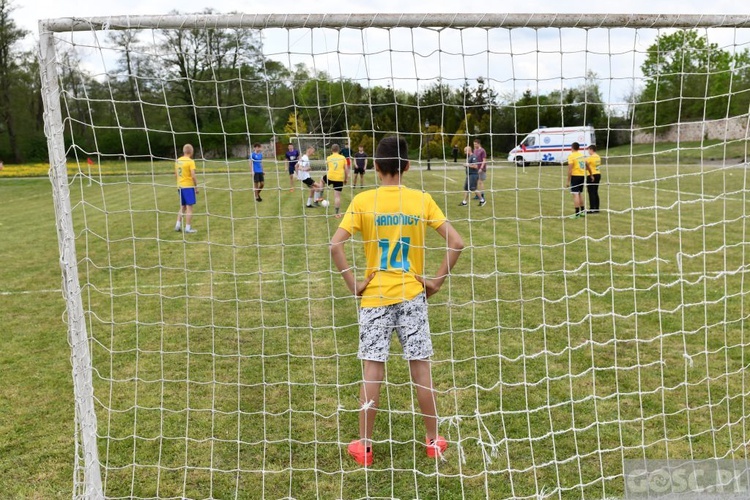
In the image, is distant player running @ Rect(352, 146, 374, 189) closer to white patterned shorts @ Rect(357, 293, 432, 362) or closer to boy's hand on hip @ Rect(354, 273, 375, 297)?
boy's hand on hip @ Rect(354, 273, 375, 297)

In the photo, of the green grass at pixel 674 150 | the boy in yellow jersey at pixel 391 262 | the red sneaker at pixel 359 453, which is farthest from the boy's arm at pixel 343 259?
the green grass at pixel 674 150

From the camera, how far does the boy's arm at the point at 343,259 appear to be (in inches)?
133

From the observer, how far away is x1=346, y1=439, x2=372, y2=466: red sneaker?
3643 millimetres

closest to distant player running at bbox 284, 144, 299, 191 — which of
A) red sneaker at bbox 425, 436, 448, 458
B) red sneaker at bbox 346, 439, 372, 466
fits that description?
red sneaker at bbox 346, 439, 372, 466

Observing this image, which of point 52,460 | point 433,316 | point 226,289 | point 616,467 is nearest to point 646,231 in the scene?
point 433,316

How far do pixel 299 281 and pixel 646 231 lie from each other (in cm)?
759

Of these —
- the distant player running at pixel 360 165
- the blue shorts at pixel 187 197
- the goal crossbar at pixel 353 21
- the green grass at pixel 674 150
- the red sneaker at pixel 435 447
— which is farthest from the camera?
the blue shorts at pixel 187 197

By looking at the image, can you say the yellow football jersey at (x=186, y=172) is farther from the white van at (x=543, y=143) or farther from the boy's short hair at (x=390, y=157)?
Result: the boy's short hair at (x=390, y=157)

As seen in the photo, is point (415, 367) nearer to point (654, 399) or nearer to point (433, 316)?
point (654, 399)

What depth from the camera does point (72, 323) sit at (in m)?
3.26

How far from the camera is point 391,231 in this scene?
3445 mm

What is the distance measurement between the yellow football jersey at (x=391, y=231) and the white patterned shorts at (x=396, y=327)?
46 millimetres

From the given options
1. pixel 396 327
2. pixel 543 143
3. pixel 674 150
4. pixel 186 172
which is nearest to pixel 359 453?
pixel 396 327

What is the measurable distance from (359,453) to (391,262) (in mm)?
1194
